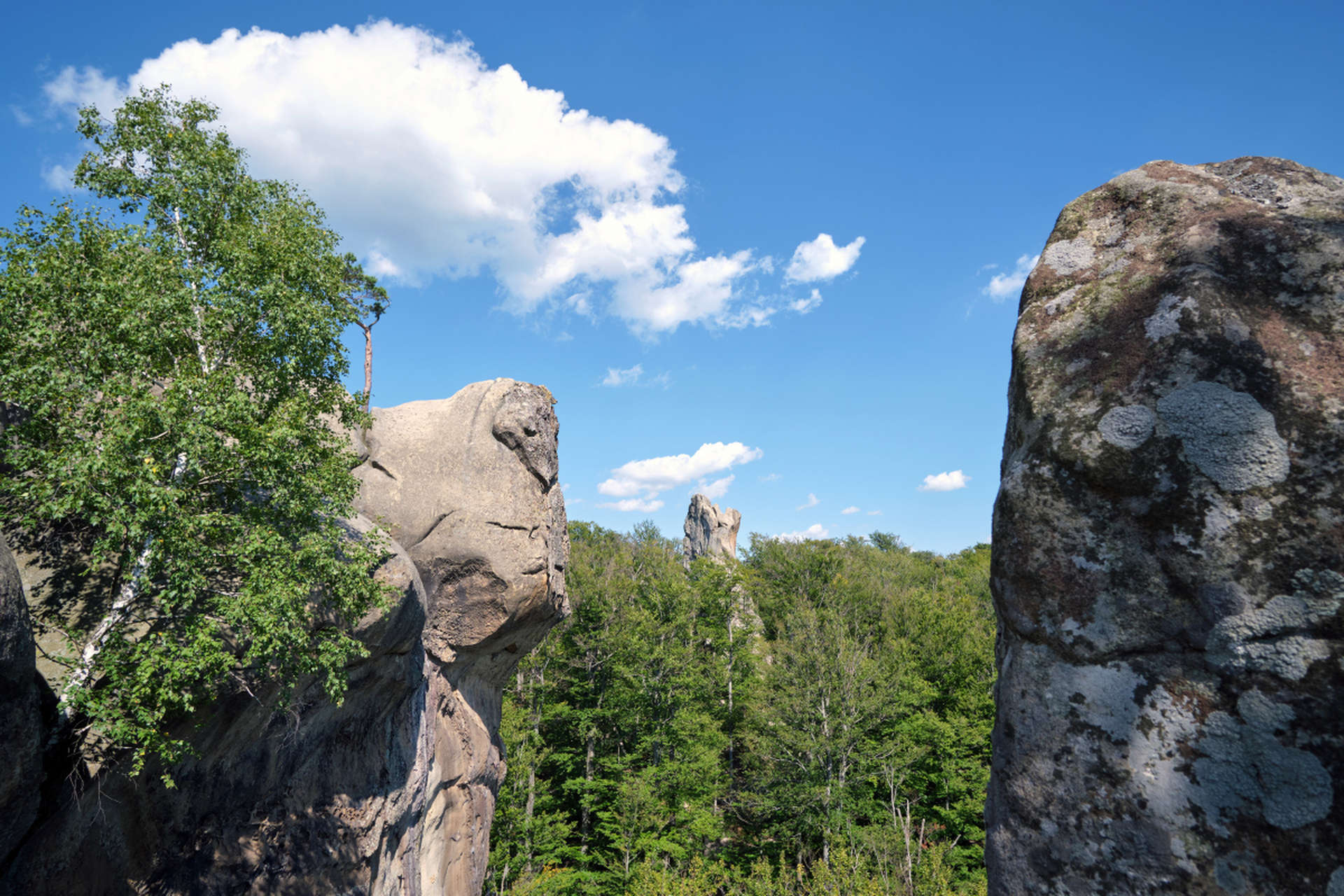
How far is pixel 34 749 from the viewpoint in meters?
5.62

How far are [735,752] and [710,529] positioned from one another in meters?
29.1

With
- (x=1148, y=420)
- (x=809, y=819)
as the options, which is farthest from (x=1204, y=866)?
(x=809, y=819)

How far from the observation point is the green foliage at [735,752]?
75.4 ft

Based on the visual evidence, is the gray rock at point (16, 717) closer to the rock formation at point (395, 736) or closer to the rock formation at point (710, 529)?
the rock formation at point (395, 736)

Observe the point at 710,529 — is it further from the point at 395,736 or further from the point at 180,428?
the point at 180,428

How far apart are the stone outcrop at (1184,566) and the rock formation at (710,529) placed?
55484mm

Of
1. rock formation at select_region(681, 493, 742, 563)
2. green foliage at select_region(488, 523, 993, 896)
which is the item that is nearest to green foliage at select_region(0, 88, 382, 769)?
green foliage at select_region(488, 523, 993, 896)

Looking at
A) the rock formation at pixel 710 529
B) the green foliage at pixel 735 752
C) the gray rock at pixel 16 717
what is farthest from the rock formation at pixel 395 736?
the rock formation at pixel 710 529

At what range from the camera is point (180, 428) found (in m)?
6.43

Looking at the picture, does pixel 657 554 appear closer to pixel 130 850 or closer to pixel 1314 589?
pixel 130 850

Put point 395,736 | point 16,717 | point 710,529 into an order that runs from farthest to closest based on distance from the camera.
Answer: point 710,529 < point 395,736 < point 16,717

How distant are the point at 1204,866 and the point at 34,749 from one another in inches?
327

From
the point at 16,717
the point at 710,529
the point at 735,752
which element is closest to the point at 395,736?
the point at 16,717

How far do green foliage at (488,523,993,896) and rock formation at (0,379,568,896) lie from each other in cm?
826
